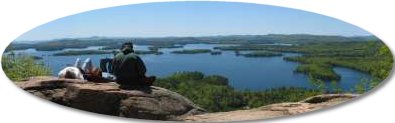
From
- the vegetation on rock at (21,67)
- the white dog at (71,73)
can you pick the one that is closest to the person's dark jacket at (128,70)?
the white dog at (71,73)

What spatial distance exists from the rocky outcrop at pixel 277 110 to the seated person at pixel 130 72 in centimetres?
121

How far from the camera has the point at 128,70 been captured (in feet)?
41.4

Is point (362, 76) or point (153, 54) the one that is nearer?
point (362, 76)

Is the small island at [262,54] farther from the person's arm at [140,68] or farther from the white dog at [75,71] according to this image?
the white dog at [75,71]

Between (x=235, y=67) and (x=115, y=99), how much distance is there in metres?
2.71

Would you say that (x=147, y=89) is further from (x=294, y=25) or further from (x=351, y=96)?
(x=294, y=25)

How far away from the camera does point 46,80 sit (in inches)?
504

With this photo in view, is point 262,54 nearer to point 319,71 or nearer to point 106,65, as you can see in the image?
point 319,71

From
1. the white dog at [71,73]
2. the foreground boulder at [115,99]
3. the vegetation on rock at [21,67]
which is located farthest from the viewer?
the vegetation on rock at [21,67]

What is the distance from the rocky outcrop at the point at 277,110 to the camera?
1161 centimetres

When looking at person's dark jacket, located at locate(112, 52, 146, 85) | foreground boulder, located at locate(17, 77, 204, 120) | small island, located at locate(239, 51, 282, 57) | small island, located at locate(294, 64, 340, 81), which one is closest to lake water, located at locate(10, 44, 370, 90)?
small island, located at locate(294, 64, 340, 81)

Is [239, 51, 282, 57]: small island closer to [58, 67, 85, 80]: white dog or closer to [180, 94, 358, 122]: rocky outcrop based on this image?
[180, 94, 358, 122]: rocky outcrop

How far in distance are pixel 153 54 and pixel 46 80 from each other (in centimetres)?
256

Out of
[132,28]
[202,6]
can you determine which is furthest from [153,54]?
[202,6]
